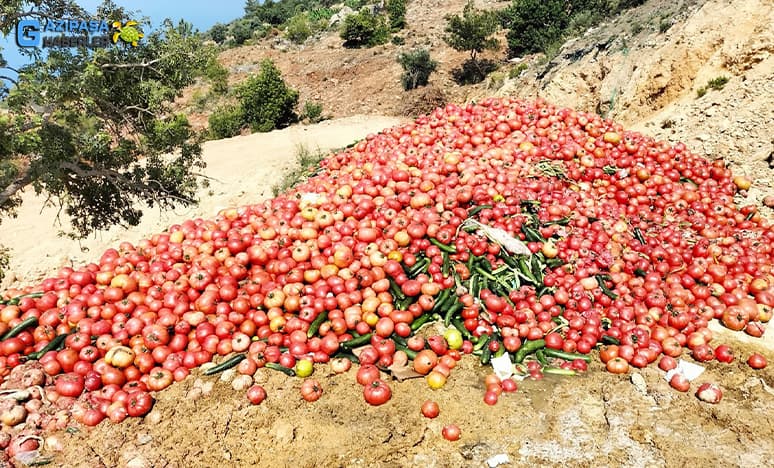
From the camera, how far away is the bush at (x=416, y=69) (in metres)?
24.2

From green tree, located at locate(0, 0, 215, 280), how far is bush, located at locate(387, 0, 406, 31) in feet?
A: 100

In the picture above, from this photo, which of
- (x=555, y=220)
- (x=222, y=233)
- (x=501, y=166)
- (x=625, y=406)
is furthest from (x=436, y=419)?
(x=501, y=166)

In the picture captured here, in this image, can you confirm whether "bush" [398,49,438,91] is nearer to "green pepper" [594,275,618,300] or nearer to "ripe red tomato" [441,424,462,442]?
"green pepper" [594,275,618,300]

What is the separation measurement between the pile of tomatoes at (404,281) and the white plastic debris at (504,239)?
9 cm

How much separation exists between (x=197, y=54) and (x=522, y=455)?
7.96 m

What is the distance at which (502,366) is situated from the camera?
15.4ft

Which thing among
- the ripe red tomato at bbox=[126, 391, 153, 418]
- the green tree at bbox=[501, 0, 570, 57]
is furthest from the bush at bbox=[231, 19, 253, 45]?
the ripe red tomato at bbox=[126, 391, 153, 418]

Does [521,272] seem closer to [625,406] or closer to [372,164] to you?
[625,406]

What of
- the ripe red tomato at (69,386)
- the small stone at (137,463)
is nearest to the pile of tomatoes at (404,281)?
the ripe red tomato at (69,386)

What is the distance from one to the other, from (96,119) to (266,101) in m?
14.4

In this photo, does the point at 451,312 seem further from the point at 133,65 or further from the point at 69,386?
the point at 133,65

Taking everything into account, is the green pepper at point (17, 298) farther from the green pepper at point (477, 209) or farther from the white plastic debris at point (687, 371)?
the white plastic debris at point (687, 371)

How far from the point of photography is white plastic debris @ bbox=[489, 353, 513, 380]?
465 cm

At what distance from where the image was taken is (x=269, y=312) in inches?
204
